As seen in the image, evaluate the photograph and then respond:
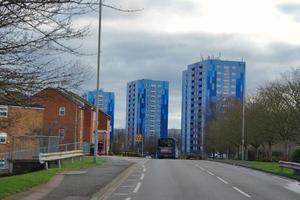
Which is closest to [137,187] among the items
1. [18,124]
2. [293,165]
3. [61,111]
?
[18,124]

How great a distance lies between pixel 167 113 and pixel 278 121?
82.7 metres

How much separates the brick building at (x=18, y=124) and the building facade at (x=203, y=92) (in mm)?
45442

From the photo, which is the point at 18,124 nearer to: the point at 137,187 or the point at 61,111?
the point at 137,187

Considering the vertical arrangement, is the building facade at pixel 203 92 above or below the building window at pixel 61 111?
above

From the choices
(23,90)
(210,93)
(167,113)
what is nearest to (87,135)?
(210,93)

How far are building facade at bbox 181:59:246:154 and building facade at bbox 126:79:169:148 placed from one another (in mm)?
5011

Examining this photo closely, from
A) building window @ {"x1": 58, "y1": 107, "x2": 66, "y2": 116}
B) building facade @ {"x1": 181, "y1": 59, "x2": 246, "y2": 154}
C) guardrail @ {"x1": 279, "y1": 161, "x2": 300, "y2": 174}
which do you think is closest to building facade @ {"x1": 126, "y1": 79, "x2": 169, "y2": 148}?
building facade @ {"x1": 181, "y1": 59, "x2": 246, "y2": 154}

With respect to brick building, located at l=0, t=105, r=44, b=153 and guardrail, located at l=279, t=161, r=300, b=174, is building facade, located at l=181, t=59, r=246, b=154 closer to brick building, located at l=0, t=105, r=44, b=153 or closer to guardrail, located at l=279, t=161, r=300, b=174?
brick building, located at l=0, t=105, r=44, b=153

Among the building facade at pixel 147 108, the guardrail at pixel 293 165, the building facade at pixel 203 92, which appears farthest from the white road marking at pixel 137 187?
the building facade at pixel 147 108

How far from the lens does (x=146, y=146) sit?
125750 mm

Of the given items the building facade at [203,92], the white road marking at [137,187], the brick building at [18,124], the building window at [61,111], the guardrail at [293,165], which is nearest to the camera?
the brick building at [18,124]

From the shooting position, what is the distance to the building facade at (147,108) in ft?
419

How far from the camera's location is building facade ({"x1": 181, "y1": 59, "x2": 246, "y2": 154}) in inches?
4203

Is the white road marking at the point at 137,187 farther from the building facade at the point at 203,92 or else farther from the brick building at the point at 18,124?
the building facade at the point at 203,92
